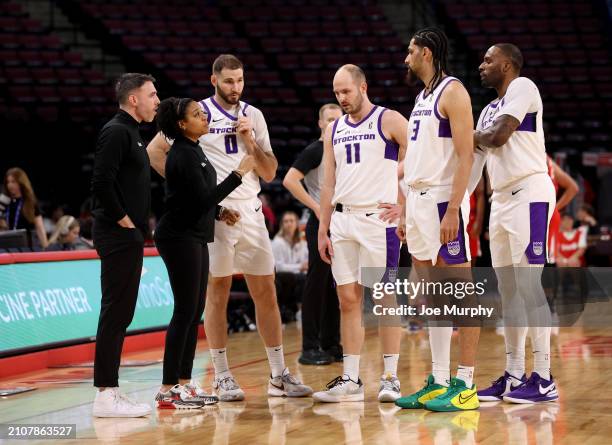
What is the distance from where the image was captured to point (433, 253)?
17.4 ft

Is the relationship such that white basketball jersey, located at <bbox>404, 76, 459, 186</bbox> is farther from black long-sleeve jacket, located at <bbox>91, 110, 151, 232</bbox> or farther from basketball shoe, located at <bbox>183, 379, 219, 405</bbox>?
basketball shoe, located at <bbox>183, 379, 219, 405</bbox>

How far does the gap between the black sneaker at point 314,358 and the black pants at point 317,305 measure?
46mm

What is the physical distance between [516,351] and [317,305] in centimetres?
246

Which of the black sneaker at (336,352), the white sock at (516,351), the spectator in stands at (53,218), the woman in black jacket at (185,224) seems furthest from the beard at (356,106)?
the spectator in stands at (53,218)

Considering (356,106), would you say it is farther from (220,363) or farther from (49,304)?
(49,304)

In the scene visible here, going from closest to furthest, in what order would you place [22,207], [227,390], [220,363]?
1. [227,390]
2. [220,363]
3. [22,207]

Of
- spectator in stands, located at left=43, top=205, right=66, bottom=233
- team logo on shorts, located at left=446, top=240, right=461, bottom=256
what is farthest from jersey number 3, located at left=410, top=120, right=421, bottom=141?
spectator in stands, located at left=43, top=205, right=66, bottom=233

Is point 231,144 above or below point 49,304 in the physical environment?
above

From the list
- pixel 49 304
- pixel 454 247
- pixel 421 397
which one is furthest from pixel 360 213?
pixel 49 304

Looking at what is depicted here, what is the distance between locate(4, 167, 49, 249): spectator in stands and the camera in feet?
33.9

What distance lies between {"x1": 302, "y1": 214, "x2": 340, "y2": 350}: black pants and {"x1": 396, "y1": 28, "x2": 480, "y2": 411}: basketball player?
7.78ft

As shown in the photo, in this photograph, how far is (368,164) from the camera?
18.8 feet

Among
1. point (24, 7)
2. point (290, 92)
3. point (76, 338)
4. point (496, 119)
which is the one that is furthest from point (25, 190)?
point (24, 7)

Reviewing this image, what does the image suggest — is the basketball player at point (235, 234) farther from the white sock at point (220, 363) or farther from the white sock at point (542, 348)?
the white sock at point (542, 348)
